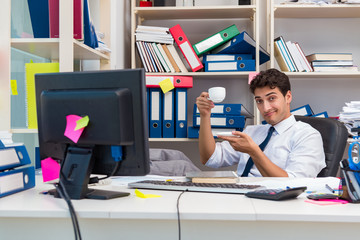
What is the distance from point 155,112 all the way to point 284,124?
3.14ft

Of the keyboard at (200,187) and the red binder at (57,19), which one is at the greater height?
the red binder at (57,19)

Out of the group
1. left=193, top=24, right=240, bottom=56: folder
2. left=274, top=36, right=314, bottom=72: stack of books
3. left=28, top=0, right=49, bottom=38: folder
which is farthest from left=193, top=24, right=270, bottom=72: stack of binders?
left=28, top=0, right=49, bottom=38: folder

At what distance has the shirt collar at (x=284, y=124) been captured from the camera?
213cm

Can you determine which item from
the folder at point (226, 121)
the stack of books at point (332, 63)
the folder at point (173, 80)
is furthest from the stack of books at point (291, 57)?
the folder at point (173, 80)

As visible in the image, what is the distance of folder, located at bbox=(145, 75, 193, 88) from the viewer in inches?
107

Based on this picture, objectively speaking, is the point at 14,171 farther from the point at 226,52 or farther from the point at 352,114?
the point at 352,114

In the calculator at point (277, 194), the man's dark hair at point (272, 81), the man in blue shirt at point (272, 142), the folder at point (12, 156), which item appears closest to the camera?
the calculator at point (277, 194)

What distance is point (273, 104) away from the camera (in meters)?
2.12

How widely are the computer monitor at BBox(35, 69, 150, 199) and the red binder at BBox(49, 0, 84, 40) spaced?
775 millimetres

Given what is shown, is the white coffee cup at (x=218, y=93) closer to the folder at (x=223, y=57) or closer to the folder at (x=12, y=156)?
the folder at (x=12, y=156)

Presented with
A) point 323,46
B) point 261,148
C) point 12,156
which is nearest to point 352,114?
point 323,46

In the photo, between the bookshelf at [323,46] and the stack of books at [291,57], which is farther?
the bookshelf at [323,46]

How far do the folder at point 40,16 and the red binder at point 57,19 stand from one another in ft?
0.26

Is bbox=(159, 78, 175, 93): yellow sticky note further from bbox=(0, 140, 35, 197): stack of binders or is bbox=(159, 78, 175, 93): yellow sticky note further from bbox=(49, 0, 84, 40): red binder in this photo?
bbox=(0, 140, 35, 197): stack of binders
